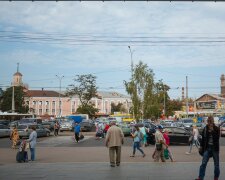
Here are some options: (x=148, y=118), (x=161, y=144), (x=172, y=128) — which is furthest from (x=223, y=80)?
(x=161, y=144)

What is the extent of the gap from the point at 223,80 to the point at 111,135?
6119 inches

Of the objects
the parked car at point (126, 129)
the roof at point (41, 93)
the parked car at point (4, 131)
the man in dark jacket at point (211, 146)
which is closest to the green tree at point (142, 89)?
the parked car at point (126, 129)

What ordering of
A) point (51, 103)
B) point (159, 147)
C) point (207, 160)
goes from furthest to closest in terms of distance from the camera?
point (51, 103) < point (159, 147) < point (207, 160)

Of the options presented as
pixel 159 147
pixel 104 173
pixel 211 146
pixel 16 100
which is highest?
pixel 16 100

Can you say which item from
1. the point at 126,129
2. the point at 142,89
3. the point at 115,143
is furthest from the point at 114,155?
the point at 142,89

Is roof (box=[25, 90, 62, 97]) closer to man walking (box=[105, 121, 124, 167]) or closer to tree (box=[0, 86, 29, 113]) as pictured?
tree (box=[0, 86, 29, 113])

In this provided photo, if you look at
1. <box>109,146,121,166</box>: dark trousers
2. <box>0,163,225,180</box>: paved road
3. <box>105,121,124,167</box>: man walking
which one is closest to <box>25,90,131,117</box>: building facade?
<box>105,121,124,167</box>: man walking

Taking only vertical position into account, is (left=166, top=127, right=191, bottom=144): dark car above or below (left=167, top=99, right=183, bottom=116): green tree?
below

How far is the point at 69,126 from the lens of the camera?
57.4 meters

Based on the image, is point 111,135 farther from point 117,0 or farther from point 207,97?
point 207,97

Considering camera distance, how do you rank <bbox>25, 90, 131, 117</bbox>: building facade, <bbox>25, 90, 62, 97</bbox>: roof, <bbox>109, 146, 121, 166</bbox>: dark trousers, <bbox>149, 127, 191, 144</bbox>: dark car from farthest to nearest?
<bbox>25, 90, 62, 97</bbox>: roof
<bbox>25, 90, 131, 117</bbox>: building facade
<bbox>149, 127, 191, 144</bbox>: dark car
<bbox>109, 146, 121, 166</bbox>: dark trousers

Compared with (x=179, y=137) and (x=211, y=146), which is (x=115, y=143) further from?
(x=179, y=137)

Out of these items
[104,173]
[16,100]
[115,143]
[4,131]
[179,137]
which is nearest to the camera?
[104,173]

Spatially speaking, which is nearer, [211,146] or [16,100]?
[211,146]
